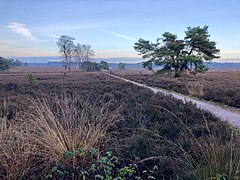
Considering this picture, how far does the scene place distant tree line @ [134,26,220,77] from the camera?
107ft

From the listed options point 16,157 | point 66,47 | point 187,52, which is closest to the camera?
point 16,157

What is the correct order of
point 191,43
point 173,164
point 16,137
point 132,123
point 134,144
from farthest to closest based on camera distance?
1. point 191,43
2. point 132,123
3. point 134,144
4. point 16,137
5. point 173,164

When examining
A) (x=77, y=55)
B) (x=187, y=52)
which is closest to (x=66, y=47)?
(x=77, y=55)

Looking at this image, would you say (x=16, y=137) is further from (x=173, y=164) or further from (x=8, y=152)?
(x=173, y=164)

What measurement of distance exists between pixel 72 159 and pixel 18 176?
2.88ft

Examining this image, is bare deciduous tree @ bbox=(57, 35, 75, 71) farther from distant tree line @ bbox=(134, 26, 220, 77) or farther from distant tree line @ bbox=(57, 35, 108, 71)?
distant tree line @ bbox=(134, 26, 220, 77)

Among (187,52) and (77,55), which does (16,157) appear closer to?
(187,52)

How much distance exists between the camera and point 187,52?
112ft

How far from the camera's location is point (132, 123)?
7719mm

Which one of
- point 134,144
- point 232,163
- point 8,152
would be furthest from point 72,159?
point 232,163

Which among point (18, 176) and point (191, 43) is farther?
point (191, 43)

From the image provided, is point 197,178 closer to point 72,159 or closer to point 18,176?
point 72,159

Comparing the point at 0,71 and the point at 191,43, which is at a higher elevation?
the point at 191,43

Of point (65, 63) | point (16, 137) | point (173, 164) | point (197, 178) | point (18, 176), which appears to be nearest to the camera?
point (197, 178)
